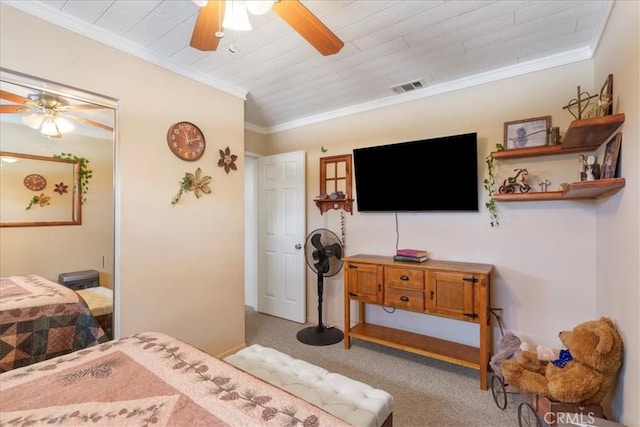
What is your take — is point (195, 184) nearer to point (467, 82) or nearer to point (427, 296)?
point (427, 296)

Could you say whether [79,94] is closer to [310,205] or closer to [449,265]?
[310,205]

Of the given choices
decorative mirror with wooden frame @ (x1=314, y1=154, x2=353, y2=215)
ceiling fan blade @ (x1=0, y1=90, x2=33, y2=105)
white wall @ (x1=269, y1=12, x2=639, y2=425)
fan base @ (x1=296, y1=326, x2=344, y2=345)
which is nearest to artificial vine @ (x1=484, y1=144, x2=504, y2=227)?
white wall @ (x1=269, y1=12, x2=639, y2=425)

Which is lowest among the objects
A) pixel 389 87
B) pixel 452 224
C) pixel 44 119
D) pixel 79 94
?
pixel 452 224

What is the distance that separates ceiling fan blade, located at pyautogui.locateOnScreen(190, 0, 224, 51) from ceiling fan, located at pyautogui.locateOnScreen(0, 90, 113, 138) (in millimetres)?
1118

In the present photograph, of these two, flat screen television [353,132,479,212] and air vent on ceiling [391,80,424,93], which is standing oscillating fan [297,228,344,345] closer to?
flat screen television [353,132,479,212]

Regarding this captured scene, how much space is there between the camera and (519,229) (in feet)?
8.13

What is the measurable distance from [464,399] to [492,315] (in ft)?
2.52

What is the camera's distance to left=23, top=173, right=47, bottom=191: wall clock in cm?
181

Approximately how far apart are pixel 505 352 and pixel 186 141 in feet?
9.65

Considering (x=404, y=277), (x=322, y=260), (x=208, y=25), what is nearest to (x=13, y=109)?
(x=208, y=25)

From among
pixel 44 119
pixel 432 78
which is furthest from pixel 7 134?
pixel 432 78

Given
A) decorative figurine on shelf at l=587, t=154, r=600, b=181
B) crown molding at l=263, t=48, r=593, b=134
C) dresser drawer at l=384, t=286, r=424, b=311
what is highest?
crown molding at l=263, t=48, r=593, b=134

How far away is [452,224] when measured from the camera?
110 inches

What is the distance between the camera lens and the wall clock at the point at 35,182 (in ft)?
5.94
